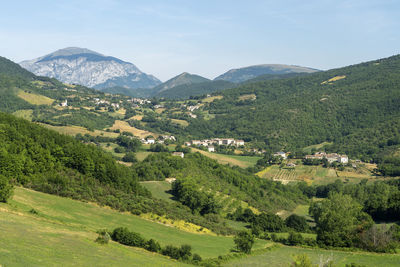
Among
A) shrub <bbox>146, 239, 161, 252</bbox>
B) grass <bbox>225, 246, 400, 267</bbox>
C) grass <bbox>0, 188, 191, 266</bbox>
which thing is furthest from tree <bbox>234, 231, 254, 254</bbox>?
grass <bbox>0, 188, 191, 266</bbox>

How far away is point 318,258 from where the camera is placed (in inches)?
1937

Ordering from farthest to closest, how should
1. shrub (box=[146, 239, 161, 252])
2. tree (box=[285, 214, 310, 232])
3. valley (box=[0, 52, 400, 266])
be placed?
tree (box=[285, 214, 310, 232]) → shrub (box=[146, 239, 161, 252]) → valley (box=[0, 52, 400, 266])

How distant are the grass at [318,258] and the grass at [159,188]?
1379 inches

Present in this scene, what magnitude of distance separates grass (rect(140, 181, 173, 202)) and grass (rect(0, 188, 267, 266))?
26.9 m

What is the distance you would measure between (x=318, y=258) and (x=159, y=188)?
47266 mm

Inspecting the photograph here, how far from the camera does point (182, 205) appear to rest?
258 ft

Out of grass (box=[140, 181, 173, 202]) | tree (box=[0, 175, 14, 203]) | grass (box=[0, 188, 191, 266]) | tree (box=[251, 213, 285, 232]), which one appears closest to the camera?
grass (box=[0, 188, 191, 266])

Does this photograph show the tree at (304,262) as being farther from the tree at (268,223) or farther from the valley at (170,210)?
the tree at (268,223)

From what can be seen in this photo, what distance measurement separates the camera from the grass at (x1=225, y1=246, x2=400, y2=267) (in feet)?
150

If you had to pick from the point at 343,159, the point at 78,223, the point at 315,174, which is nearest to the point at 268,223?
the point at 78,223

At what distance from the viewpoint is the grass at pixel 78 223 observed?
113 ft

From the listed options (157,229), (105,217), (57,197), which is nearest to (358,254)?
(157,229)

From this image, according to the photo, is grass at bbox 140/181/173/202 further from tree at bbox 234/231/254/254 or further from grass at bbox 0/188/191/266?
grass at bbox 0/188/191/266

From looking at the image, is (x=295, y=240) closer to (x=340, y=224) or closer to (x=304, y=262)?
(x=340, y=224)
